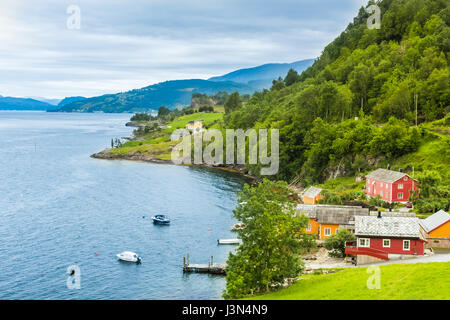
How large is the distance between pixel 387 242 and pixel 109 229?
43.9 meters

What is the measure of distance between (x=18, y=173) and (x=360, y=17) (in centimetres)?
13170

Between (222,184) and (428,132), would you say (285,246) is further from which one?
(222,184)

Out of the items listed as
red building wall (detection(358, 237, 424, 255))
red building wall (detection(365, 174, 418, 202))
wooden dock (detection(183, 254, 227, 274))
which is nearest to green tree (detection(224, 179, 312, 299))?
red building wall (detection(358, 237, 424, 255))

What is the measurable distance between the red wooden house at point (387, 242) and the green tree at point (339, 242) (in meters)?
3.26

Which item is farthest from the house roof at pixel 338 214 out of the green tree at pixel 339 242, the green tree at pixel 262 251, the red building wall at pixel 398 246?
the green tree at pixel 262 251

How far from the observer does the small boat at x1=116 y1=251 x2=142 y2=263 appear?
55656mm

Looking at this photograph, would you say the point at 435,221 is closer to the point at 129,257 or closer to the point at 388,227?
the point at 388,227

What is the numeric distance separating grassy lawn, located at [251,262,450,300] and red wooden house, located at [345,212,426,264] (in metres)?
8.00

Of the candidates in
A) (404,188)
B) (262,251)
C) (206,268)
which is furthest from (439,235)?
(206,268)

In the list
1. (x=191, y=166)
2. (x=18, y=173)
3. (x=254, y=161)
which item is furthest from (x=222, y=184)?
(x=18, y=173)

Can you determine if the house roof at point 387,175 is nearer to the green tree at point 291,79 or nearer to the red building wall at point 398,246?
the red building wall at point 398,246

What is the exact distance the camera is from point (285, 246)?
116ft

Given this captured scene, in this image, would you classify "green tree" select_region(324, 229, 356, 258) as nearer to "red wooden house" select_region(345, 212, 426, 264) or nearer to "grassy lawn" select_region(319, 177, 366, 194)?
"red wooden house" select_region(345, 212, 426, 264)

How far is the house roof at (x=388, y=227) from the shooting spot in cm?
4497
